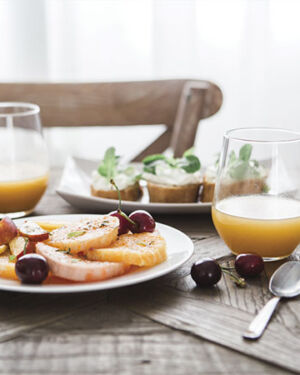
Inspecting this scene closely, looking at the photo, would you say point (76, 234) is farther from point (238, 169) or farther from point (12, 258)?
point (238, 169)

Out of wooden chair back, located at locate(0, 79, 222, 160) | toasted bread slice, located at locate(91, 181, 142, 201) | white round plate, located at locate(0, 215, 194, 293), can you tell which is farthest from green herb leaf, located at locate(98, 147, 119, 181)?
wooden chair back, located at locate(0, 79, 222, 160)

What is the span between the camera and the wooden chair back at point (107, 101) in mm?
2197

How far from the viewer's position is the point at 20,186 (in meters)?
1.43

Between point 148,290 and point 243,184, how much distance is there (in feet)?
0.86

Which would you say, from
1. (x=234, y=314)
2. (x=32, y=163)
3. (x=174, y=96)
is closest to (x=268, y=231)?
(x=234, y=314)

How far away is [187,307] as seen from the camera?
894mm

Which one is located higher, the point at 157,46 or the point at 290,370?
the point at 157,46

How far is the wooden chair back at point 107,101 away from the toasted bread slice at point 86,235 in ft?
3.88

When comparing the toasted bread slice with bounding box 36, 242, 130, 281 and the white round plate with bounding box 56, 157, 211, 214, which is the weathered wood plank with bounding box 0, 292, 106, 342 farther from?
the white round plate with bounding box 56, 157, 211, 214

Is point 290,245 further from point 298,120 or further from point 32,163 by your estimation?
Result: point 298,120

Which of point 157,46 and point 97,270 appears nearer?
point 97,270

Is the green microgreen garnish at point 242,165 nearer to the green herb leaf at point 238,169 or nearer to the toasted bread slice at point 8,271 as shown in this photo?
the green herb leaf at point 238,169

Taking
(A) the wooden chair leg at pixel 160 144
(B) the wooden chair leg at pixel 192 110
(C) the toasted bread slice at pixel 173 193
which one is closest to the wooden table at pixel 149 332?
(C) the toasted bread slice at pixel 173 193

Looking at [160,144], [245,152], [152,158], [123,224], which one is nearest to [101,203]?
[152,158]
